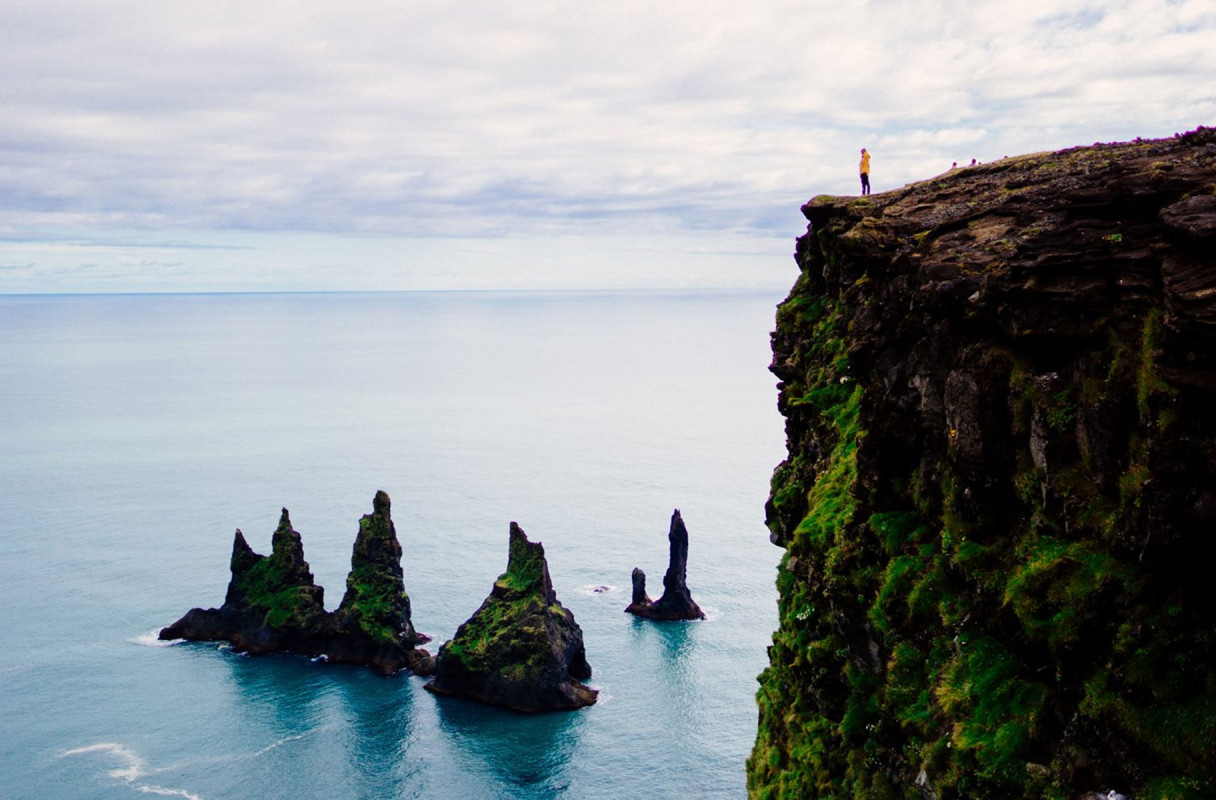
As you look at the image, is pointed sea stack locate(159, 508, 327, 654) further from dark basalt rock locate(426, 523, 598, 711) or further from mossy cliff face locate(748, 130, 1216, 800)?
mossy cliff face locate(748, 130, 1216, 800)

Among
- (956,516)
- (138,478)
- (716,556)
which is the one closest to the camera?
(956,516)

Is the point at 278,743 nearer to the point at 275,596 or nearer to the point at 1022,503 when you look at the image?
the point at 275,596

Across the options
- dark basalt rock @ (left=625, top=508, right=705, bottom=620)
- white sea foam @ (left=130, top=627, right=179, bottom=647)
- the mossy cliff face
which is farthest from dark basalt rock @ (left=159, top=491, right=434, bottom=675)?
the mossy cliff face

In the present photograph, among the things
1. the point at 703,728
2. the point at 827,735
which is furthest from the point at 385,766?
the point at 827,735

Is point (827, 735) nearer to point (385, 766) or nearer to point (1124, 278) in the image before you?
point (1124, 278)

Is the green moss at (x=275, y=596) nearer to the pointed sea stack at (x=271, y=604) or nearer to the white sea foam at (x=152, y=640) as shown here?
the pointed sea stack at (x=271, y=604)

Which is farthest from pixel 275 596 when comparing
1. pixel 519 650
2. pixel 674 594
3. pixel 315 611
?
pixel 674 594
